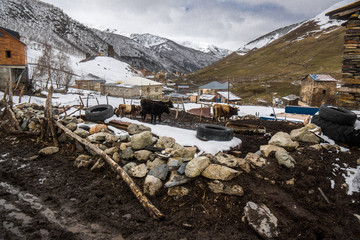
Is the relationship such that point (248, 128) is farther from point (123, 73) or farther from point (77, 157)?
point (123, 73)

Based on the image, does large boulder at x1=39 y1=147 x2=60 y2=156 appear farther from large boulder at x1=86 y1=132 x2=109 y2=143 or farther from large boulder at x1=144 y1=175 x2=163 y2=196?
large boulder at x1=144 y1=175 x2=163 y2=196

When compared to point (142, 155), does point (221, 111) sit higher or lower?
higher

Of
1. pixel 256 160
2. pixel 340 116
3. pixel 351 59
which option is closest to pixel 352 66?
pixel 351 59

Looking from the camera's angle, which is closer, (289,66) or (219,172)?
(219,172)

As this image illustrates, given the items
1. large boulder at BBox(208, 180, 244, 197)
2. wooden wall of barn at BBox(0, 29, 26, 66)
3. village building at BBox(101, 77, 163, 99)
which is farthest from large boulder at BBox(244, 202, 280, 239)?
village building at BBox(101, 77, 163, 99)

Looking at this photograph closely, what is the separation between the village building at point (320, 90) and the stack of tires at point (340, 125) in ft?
114

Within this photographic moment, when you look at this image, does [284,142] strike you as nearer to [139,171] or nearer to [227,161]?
[227,161]

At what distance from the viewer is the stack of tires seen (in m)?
6.94

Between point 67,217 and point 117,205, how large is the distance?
3.90 feet

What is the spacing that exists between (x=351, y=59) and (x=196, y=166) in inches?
316

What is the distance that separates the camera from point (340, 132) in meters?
7.27

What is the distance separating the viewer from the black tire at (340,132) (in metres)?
6.88

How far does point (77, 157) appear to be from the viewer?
7.62 m

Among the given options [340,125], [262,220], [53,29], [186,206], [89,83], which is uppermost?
[53,29]
